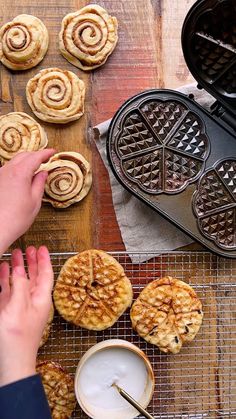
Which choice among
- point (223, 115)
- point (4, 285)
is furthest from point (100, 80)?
point (4, 285)

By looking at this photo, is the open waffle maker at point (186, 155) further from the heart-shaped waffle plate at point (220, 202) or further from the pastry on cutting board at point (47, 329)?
the pastry on cutting board at point (47, 329)

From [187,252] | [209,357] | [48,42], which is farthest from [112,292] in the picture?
[48,42]

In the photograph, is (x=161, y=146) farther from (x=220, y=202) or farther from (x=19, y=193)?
(x=19, y=193)

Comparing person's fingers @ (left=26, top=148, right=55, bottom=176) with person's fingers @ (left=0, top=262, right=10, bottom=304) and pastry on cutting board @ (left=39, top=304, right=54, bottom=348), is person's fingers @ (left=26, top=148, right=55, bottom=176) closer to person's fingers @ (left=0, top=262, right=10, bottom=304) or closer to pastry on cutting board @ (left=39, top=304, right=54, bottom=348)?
person's fingers @ (left=0, top=262, right=10, bottom=304)

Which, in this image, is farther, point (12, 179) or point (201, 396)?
point (201, 396)

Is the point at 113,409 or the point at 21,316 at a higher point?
the point at 21,316

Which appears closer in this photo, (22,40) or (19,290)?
(19,290)

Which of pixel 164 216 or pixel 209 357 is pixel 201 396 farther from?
pixel 164 216

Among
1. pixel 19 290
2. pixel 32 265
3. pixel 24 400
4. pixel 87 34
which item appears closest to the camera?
pixel 24 400
